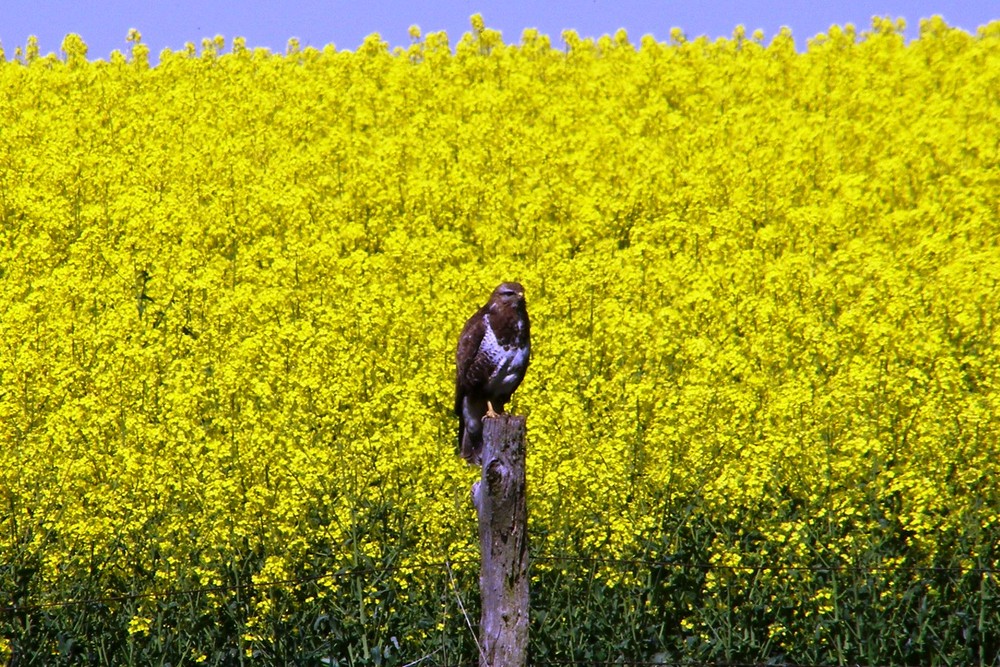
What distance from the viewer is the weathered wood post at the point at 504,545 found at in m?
4.95

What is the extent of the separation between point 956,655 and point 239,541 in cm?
375

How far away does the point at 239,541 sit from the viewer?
7.23 meters

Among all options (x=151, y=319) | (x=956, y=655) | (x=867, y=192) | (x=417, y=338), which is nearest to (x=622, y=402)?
(x=417, y=338)

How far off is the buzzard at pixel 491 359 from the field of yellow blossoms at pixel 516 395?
23.5 inches

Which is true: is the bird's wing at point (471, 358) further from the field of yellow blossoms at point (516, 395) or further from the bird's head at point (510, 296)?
the field of yellow blossoms at point (516, 395)

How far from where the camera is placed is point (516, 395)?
8.34 m

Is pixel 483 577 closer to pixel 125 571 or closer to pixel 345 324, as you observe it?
pixel 125 571

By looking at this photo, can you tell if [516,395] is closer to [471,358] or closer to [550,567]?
[550,567]

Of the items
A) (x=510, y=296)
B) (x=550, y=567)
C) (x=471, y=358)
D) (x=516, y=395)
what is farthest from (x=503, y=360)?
(x=516, y=395)

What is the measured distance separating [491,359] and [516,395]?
1716 millimetres

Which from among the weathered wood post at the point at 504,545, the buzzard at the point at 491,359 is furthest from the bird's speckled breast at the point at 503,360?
the weathered wood post at the point at 504,545

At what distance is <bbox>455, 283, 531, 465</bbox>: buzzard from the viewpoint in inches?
262

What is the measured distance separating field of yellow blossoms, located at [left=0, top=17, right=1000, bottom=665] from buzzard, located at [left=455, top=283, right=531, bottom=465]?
0.60 m

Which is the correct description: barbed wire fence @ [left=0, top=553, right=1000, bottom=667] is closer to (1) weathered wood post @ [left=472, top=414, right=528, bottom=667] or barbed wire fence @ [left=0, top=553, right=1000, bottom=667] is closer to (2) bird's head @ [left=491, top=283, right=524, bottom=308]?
(2) bird's head @ [left=491, top=283, right=524, bottom=308]
